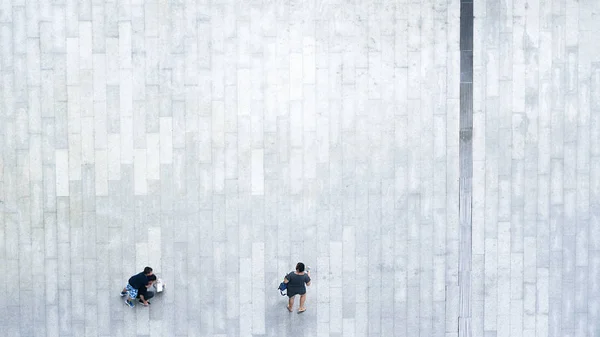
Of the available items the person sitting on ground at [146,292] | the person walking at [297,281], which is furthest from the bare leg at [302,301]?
the person sitting on ground at [146,292]

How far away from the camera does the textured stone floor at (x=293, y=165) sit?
1075 cm

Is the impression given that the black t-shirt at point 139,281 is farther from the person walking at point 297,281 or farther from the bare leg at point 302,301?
the bare leg at point 302,301

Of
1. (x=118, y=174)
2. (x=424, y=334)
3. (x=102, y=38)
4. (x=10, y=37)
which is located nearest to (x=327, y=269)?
(x=424, y=334)

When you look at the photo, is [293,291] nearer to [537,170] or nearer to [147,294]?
[147,294]

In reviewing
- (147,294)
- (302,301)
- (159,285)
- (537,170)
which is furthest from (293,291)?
(537,170)

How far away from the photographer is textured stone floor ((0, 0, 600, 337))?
35.3 ft

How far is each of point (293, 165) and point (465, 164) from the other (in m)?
3.59

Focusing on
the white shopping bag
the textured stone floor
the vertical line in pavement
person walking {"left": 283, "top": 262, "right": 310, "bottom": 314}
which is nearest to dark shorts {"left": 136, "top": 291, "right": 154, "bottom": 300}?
the white shopping bag

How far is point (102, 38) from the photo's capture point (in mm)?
10742

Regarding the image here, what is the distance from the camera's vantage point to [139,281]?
10.4 meters

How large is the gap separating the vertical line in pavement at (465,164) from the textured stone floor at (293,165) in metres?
0.13

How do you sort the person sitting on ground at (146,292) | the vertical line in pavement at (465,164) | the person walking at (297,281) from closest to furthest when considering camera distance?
the person walking at (297,281) < the person sitting on ground at (146,292) < the vertical line in pavement at (465,164)

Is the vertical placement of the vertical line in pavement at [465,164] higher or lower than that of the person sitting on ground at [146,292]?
higher

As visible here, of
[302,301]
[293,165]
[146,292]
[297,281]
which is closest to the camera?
[297,281]
